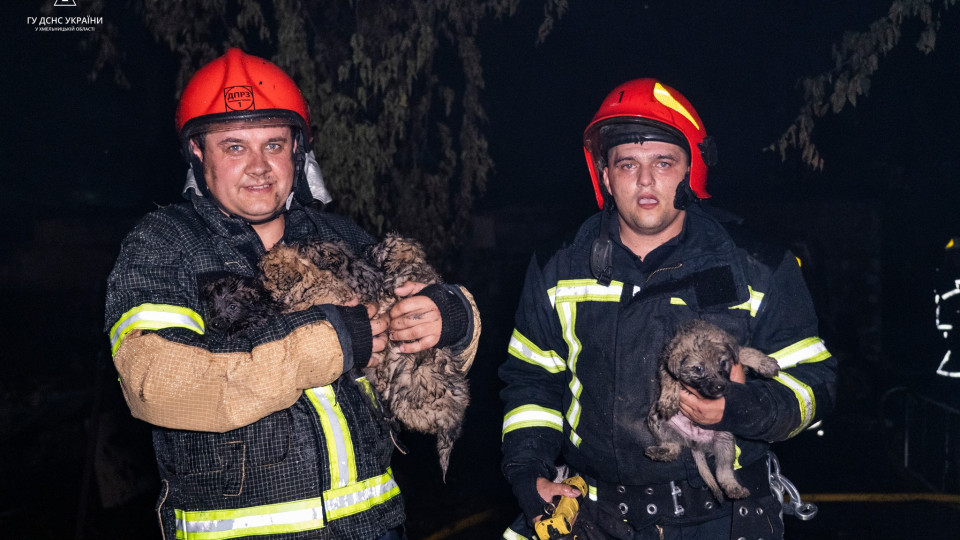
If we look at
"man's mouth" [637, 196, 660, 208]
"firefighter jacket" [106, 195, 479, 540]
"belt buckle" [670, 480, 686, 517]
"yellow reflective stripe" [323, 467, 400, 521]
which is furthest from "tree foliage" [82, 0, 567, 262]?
"belt buckle" [670, 480, 686, 517]

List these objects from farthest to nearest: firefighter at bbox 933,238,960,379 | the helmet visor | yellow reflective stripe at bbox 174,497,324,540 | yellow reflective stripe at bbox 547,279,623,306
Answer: firefighter at bbox 933,238,960,379 < the helmet visor < yellow reflective stripe at bbox 547,279,623,306 < yellow reflective stripe at bbox 174,497,324,540

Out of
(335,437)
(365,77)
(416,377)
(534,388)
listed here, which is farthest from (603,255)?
(365,77)

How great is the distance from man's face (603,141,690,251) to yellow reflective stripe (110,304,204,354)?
2.02 meters

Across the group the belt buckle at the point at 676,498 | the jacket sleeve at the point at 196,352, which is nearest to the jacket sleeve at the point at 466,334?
the jacket sleeve at the point at 196,352

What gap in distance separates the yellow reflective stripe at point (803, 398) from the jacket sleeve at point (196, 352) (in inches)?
72.3

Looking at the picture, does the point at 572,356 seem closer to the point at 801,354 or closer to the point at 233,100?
the point at 801,354

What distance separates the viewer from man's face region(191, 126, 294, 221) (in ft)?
9.39

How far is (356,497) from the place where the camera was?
2.66 m

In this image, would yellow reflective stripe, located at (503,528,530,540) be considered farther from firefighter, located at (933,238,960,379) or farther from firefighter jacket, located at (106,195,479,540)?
firefighter, located at (933,238,960,379)

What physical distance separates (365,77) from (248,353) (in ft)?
15.3

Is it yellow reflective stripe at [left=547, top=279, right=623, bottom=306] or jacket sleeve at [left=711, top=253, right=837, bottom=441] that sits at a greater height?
yellow reflective stripe at [left=547, top=279, right=623, bottom=306]

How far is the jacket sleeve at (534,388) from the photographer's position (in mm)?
3210

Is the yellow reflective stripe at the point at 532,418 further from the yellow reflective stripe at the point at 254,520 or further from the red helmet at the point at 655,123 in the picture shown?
the red helmet at the point at 655,123

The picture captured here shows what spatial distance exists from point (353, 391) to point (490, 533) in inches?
172
